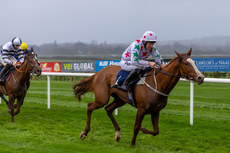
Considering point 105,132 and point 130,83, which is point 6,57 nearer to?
point 105,132

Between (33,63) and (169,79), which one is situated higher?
(169,79)

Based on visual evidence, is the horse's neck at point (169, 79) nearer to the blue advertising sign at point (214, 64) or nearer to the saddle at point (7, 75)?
the saddle at point (7, 75)

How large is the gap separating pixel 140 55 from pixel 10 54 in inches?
158

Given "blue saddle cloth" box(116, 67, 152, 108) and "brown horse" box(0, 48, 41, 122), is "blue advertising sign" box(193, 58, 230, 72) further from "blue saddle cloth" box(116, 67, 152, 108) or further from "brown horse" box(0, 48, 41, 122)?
"blue saddle cloth" box(116, 67, 152, 108)

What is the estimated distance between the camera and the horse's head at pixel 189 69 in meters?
4.34

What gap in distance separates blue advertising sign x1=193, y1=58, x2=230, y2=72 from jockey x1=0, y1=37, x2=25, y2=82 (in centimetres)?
977

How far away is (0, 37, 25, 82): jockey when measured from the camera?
774cm

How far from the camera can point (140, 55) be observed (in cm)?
502

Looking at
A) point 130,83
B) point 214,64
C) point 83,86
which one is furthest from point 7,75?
point 214,64

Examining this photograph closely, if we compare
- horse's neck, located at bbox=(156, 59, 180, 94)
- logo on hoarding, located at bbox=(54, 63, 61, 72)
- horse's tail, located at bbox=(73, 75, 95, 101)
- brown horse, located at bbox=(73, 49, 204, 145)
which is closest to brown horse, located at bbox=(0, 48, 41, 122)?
horse's tail, located at bbox=(73, 75, 95, 101)

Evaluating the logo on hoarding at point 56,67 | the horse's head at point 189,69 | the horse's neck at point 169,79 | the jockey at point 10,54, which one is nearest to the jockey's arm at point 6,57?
the jockey at point 10,54

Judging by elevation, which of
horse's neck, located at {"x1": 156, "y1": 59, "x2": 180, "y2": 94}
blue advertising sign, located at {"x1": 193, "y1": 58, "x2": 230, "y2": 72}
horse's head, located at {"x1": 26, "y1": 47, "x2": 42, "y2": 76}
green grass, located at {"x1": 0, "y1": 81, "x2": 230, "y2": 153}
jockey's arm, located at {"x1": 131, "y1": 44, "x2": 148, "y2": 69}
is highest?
jockey's arm, located at {"x1": 131, "y1": 44, "x2": 148, "y2": 69}

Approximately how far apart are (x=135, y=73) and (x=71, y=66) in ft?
57.0

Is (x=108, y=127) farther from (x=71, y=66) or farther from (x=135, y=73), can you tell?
(x=71, y=66)
